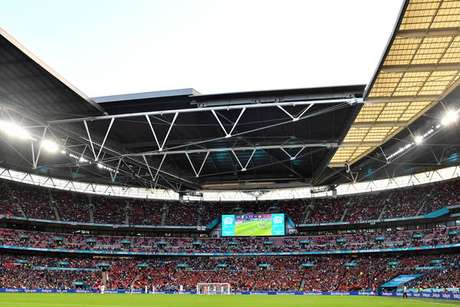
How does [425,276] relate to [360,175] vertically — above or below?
below

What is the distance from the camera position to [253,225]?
68312 mm

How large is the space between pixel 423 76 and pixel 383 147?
52.5 ft

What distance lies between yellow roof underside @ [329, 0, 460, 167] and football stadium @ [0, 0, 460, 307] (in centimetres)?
10

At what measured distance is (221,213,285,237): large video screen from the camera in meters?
67.7

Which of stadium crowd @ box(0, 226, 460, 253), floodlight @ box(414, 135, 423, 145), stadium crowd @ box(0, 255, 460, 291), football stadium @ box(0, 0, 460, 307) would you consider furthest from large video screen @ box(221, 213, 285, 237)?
floodlight @ box(414, 135, 423, 145)

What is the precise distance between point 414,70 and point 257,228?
47.4 metres

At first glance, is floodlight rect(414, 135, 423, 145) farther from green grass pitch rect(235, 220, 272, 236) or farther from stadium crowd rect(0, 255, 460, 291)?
green grass pitch rect(235, 220, 272, 236)

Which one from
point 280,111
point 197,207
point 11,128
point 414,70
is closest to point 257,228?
point 197,207

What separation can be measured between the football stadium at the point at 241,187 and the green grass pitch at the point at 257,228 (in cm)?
22

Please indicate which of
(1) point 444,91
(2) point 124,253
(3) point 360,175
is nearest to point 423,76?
(1) point 444,91

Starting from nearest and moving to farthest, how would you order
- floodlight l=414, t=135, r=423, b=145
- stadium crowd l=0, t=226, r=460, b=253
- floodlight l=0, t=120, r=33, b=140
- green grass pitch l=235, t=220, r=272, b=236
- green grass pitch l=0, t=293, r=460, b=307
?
green grass pitch l=0, t=293, r=460, b=307, floodlight l=0, t=120, r=33, b=140, floodlight l=414, t=135, r=423, b=145, stadium crowd l=0, t=226, r=460, b=253, green grass pitch l=235, t=220, r=272, b=236

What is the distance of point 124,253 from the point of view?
6800 centimetres

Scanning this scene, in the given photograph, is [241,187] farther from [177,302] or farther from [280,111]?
[177,302]

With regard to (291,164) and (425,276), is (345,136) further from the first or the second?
(425,276)
